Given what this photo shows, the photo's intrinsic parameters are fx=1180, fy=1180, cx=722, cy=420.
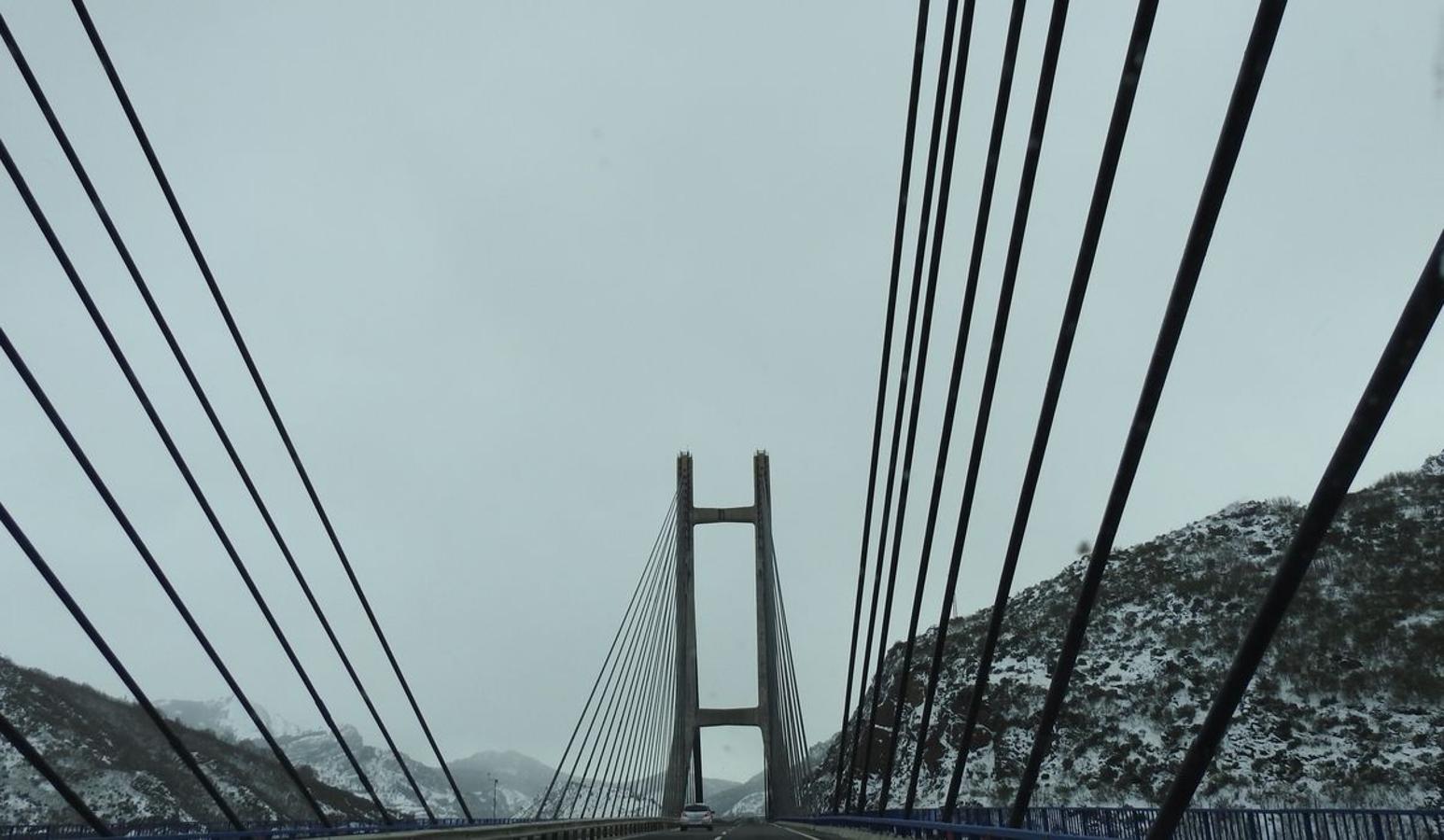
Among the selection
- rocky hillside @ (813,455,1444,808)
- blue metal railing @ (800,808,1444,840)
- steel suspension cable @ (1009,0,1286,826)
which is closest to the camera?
steel suspension cable @ (1009,0,1286,826)

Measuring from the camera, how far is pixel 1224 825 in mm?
16781

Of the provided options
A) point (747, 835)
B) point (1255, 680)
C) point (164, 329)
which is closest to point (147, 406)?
point (164, 329)

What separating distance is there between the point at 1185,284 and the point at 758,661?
153 ft

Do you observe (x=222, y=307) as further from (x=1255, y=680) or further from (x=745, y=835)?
(x=1255, y=680)

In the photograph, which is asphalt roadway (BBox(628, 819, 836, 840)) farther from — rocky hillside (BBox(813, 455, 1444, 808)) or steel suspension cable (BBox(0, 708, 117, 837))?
rocky hillside (BBox(813, 455, 1444, 808))

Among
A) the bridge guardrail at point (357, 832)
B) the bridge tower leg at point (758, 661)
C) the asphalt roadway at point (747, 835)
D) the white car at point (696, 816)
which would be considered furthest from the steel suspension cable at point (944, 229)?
the bridge tower leg at point (758, 661)

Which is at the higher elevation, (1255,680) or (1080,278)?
(1255,680)

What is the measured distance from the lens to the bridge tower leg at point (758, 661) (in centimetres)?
5066

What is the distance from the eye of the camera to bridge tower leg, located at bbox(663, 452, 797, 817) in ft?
166

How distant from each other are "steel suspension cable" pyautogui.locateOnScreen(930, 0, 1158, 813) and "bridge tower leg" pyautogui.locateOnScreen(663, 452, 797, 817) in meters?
40.0

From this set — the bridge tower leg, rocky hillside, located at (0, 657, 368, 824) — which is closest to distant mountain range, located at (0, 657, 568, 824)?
rocky hillside, located at (0, 657, 368, 824)

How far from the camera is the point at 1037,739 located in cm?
956

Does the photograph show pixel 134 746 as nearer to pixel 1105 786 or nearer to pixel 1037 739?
pixel 1105 786

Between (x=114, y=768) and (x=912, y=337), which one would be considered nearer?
(x=912, y=337)
